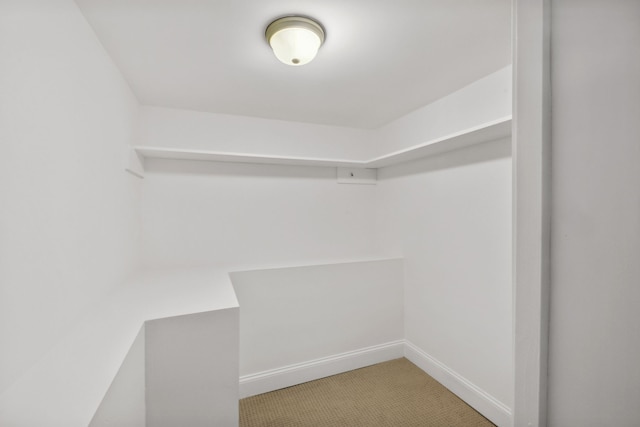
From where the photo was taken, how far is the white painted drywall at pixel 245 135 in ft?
7.18

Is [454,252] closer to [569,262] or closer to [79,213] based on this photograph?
[569,262]

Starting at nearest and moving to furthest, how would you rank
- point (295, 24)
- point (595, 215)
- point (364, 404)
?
point (595, 215) → point (295, 24) → point (364, 404)

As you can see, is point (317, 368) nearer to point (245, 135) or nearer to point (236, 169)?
point (236, 169)

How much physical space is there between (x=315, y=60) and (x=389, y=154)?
98 cm

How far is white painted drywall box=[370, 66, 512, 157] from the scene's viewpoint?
1683 millimetres

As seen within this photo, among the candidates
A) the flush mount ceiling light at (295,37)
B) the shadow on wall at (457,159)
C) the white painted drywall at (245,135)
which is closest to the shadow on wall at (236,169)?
the white painted drywall at (245,135)

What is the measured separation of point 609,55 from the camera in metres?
0.38

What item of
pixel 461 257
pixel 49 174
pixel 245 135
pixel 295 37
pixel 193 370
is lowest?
pixel 193 370

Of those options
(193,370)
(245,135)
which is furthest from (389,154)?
(193,370)

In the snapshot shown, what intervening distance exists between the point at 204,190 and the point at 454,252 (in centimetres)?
202

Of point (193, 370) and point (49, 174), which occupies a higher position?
point (49, 174)

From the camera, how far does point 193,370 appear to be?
1.28 metres

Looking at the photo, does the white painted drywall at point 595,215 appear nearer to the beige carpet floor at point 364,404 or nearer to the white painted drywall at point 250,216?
the beige carpet floor at point 364,404

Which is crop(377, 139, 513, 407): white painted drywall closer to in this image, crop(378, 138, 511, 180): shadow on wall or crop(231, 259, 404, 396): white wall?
crop(378, 138, 511, 180): shadow on wall
